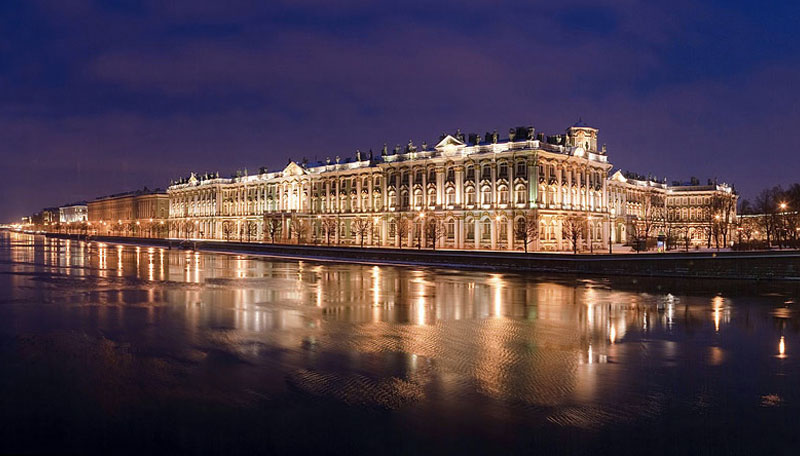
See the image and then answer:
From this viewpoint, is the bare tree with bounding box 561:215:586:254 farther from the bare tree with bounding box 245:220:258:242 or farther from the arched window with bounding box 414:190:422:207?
the bare tree with bounding box 245:220:258:242

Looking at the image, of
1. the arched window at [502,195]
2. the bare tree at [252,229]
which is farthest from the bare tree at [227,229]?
the arched window at [502,195]

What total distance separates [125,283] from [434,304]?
68.5ft

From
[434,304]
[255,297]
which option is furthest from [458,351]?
[255,297]

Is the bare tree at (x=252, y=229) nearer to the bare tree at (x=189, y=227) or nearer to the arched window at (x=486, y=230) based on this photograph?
the bare tree at (x=189, y=227)

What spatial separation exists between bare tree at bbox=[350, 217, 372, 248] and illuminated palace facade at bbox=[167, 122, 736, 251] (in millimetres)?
167

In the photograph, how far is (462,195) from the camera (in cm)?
8119

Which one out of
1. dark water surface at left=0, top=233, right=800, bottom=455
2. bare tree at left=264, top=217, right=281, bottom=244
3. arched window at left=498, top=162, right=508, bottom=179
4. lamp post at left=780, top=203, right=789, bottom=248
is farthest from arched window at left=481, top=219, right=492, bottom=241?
dark water surface at left=0, top=233, right=800, bottom=455

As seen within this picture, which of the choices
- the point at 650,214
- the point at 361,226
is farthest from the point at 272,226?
the point at 650,214

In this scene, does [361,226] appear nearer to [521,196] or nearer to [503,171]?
[503,171]

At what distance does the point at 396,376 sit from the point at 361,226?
80.1m

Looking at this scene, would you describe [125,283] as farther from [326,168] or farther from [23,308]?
[326,168]

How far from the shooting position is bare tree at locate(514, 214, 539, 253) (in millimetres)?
69312

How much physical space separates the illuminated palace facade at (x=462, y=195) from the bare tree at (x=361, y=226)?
0.17m

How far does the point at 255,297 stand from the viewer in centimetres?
2981
